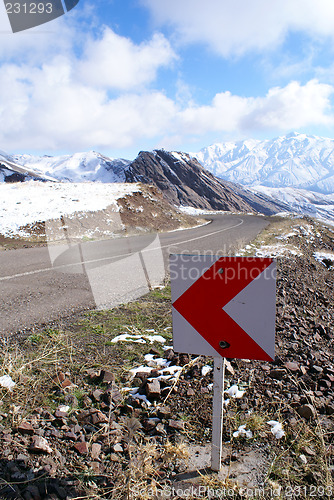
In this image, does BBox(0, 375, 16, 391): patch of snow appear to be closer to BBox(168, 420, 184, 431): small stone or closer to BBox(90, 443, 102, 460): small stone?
BBox(90, 443, 102, 460): small stone

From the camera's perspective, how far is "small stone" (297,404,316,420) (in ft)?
8.29

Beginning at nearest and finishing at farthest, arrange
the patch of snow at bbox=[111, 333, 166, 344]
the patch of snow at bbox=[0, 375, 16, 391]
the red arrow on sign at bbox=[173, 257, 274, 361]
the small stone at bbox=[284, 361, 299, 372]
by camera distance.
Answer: the red arrow on sign at bbox=[173, 257, 274, 361] < the patch of snow at bbox=[0, 375, 16, 391] < the small stone at bbox=[284, 361, 299, 372] < the patch of snow at bbox=[111, 333, 166, 344]

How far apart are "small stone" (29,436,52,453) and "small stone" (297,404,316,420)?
2.00 m

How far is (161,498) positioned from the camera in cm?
187

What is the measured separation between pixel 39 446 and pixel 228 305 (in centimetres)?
164

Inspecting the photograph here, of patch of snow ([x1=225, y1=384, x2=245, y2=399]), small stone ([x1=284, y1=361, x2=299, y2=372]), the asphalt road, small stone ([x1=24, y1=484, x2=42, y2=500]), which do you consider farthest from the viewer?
the asphalt road

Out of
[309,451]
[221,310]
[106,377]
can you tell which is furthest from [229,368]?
[221,310]

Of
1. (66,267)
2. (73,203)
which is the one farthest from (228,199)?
(66,267)

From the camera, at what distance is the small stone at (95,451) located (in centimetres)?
213

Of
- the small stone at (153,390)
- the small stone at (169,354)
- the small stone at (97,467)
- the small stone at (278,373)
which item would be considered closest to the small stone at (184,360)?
the small stone at (169,354)

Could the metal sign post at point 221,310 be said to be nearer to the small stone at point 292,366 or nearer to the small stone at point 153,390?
the small stone at point 153,390

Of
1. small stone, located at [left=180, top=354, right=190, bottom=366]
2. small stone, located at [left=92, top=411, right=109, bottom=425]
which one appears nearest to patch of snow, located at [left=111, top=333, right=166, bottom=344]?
small stone, located at [left=180, top=354, right=190, bottom=366]

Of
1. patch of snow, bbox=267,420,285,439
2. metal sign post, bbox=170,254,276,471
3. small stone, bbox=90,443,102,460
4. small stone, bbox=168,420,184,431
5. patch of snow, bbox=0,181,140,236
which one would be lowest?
patch of snow, bbox=267,420,285,439

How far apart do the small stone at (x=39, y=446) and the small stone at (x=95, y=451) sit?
0.29m
